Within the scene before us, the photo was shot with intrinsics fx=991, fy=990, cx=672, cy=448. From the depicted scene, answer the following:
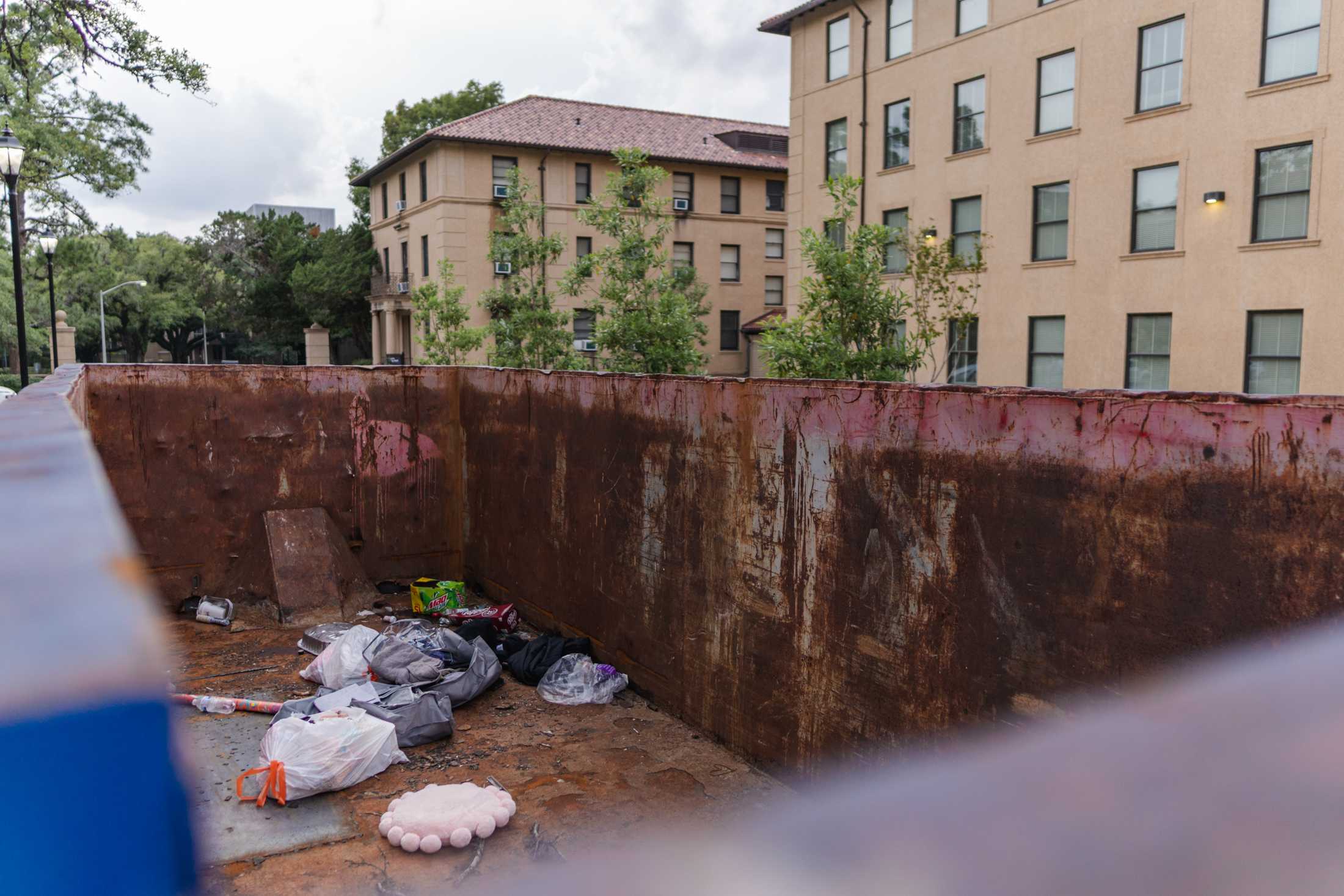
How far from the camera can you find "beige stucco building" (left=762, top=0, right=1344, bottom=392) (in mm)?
16469

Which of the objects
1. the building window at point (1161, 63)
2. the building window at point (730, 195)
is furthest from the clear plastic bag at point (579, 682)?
the building window at point (730, 195)

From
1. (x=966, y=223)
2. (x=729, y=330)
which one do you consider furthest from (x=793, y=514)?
(x=729, y=330)

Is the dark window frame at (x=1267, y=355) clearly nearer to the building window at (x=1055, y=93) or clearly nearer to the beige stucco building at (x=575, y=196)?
the building window at (x=1055, y=93)

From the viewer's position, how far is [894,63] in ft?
77.3

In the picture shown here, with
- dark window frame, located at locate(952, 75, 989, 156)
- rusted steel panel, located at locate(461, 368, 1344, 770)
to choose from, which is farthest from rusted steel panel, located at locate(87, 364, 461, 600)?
dark window frame, located at locate(952, 75, 989, 156)

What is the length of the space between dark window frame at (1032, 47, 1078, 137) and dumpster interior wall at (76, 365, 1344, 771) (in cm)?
1474

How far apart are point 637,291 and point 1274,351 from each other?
1142 cm

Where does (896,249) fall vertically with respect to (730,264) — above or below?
below

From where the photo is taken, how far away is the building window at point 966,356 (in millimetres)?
22188

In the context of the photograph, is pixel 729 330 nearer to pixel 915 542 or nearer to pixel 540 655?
pixel 540 655

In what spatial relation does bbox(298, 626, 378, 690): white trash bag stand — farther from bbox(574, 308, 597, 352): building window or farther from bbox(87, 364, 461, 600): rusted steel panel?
bbox(574, 308, 597, 352): building window

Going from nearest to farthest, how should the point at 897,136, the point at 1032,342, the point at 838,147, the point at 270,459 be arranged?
the point at 270,459, the point at 1032,342, the point at 897,136, the point at 838,147

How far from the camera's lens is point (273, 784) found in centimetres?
600

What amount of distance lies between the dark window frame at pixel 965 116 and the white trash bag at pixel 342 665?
18.3 metres
